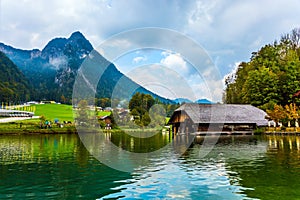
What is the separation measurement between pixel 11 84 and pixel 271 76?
109 m

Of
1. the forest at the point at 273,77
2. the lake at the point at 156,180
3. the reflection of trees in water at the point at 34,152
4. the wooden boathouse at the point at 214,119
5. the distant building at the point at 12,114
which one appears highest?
the forest at the point at 273,77

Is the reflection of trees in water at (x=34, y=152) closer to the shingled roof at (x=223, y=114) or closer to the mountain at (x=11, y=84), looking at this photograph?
the shingled roof at (x=223, y=114)

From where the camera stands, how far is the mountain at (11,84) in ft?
355

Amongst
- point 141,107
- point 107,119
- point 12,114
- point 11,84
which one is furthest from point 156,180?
point 11,84

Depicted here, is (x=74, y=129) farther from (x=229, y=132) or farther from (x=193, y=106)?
(x=229, y=132)

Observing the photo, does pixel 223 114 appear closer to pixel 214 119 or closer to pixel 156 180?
pixel 214 119

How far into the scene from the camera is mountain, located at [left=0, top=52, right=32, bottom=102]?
108 meters

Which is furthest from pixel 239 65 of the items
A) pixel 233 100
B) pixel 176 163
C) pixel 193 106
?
pixel 176 163

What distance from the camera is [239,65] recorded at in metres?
78.0

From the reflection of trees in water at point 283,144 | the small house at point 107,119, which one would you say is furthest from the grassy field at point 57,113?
the reflection of trees in water at point 283,144

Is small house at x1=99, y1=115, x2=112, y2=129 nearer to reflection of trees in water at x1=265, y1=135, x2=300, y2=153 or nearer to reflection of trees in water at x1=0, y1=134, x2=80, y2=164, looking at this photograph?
reflection of trees in water at x1=0, y1=134, x2=80, y2=164

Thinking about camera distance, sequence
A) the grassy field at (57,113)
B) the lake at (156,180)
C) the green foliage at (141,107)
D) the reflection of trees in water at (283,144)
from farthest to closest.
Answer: the grassy field at (57,113), the green foliage at (141,107), the reflection of trees in water at (283,144), the lake at (156,180)

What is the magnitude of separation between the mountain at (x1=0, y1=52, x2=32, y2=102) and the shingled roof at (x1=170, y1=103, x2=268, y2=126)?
8038cm

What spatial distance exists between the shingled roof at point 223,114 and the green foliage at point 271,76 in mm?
9056
